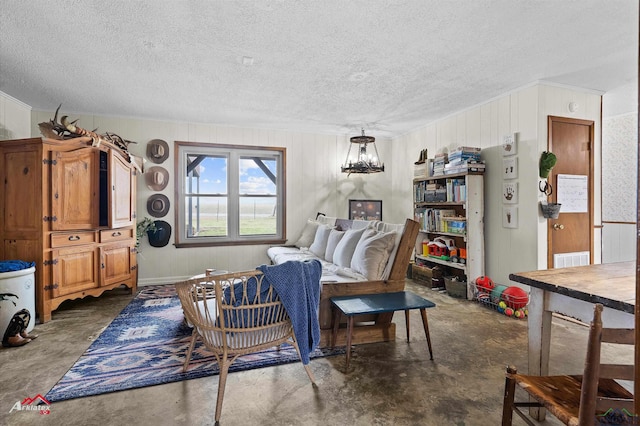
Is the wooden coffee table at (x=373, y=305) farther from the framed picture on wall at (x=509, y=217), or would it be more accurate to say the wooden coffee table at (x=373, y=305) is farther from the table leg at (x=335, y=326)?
the framed picture on wall at (x=509, y=217)

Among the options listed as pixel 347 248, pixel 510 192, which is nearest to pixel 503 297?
pixel 510 192

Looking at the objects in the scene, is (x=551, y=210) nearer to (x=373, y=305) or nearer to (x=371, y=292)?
(x=371, y=292)

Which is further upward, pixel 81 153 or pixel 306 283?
pixel 81 153

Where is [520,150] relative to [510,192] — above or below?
above

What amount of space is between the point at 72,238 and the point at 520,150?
16.9ft

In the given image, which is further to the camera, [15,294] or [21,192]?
[21,192]

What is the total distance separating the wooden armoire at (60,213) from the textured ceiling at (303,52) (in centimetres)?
80

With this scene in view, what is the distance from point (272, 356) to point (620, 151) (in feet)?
18.6

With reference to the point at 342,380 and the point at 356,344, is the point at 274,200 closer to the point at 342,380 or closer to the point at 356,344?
the point at 356,344

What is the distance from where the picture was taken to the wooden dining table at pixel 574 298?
124 cm

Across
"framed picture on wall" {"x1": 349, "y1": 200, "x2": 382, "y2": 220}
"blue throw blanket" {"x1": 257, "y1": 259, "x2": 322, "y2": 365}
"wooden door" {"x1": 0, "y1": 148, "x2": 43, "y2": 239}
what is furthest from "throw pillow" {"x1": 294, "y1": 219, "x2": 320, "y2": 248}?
"wooden door" {"x1": 0, "y1": 148, "x2": 43, "y2": 239}

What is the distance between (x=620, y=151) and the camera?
4562 mm

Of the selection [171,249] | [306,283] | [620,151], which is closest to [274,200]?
[171,249]

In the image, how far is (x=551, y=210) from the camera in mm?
3311
